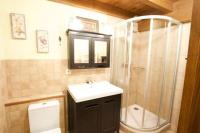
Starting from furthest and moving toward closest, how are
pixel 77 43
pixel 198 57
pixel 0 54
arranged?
pixel 77 43
pixel 0 54
pixel 198 57

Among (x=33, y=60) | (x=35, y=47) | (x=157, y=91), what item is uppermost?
(x=35, y=47)

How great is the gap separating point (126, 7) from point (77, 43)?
130 centimetres

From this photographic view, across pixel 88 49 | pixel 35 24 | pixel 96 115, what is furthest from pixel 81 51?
pixel 96 115

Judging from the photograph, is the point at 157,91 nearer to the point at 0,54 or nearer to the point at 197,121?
the point at 197,121

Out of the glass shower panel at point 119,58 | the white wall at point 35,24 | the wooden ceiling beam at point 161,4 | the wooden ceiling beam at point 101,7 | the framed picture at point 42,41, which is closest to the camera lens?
the white wall at point 35,24

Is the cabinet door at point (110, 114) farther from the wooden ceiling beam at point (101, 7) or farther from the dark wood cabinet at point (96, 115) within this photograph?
the wooden ceiling beam at point (101, 7)

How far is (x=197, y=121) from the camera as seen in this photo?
0.48 metres

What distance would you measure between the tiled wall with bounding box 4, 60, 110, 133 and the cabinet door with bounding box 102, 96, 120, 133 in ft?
2.37

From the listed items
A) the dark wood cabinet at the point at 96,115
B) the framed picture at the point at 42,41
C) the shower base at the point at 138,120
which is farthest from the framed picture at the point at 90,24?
the shower base at the point at 138,120

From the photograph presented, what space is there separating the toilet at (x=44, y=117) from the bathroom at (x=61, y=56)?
58 millimetres

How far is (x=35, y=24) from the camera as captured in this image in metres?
1.65

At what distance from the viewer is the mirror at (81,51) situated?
1.88 meters

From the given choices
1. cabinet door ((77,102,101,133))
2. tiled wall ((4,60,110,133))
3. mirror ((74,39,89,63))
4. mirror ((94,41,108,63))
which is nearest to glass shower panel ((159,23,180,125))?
mirror ((94,41,108,63))

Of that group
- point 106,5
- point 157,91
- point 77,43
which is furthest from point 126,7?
point 157,91
